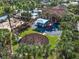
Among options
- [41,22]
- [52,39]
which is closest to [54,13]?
[41,22]

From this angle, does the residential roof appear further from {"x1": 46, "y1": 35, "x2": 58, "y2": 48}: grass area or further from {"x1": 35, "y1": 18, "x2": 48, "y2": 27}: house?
{"x1": 46, "y1": 35, "x2": 58, "y2": 48}: grass area

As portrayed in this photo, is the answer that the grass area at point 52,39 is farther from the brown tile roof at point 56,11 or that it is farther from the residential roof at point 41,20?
the brown tile roof at point 56,11

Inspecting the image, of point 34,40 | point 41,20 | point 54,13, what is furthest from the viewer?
point 54,13

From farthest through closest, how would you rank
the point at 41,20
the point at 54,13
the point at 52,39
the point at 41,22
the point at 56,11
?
the point at 56,11
the point at 54,13
the point at 41,20
the point at 41,22
the point at 52,39

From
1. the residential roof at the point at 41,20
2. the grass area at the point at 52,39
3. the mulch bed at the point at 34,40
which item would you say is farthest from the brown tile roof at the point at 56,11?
the mulch bed at the point at 34,40

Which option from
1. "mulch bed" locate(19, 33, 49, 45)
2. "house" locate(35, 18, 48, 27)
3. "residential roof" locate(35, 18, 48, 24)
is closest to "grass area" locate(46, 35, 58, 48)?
"mulch bed" locate(19, 33, 49, 45)

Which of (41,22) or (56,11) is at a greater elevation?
(56,11)

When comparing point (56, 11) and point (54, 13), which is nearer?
point (54, 13)

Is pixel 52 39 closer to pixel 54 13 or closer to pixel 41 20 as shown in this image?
pixel 41 20

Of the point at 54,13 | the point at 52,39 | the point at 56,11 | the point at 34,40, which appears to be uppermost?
the point at 56,11

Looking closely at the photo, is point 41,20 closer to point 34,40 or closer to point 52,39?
point 52,39

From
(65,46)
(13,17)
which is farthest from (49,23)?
(65,46)

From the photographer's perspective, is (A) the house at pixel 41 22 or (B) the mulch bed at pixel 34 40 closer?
(B) the mulch bed at pixel 34 40
